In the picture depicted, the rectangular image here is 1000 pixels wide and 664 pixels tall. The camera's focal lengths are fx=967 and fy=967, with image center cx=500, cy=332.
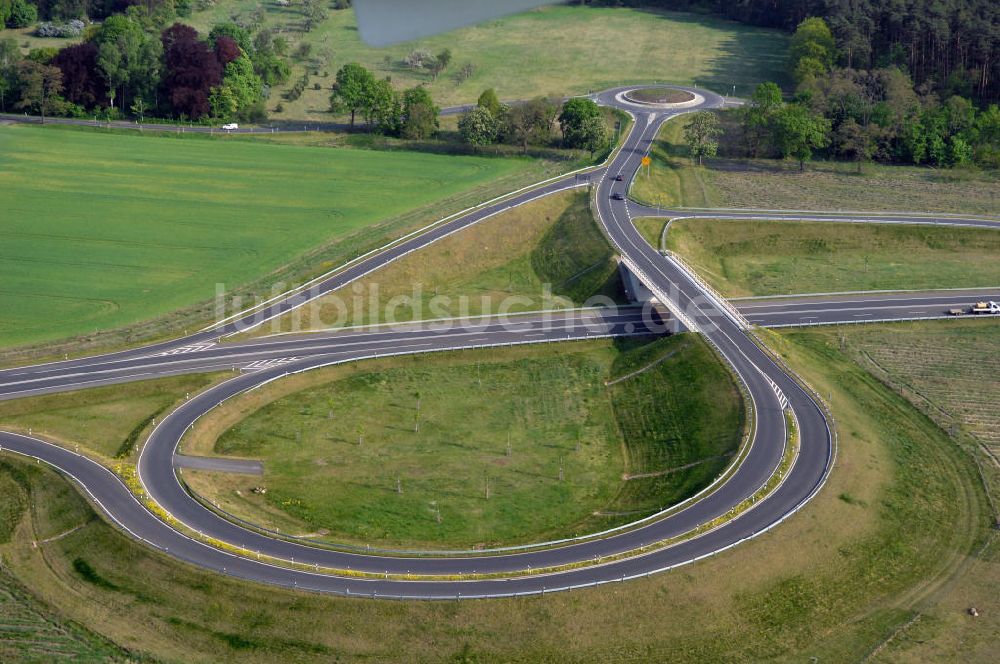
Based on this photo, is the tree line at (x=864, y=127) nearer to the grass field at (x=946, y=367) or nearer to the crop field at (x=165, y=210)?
the crop field at (x=165, y=210)

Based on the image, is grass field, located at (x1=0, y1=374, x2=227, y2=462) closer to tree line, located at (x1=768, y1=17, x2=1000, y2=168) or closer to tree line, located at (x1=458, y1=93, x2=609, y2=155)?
tree line, located at (x1=458, y1=93, x2=609, y2=155)

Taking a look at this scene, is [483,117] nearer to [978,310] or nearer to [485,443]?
[978,310]

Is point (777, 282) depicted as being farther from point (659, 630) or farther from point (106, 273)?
point (106, 273)

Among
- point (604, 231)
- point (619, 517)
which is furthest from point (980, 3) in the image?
point (619, 517)

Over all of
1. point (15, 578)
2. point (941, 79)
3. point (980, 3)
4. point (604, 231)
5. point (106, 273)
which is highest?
point (980, 3)

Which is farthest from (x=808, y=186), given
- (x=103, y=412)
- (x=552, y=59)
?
(x=103, y=412)

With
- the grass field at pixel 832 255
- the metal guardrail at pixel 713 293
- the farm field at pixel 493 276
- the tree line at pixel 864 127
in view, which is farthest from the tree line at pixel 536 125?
the metal guardrail at pixel 713 293

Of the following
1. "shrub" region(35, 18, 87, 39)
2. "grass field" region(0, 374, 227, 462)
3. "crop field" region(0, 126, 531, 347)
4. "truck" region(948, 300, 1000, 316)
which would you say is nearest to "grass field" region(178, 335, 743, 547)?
"grass field" region(0, 374, 227, 462)
